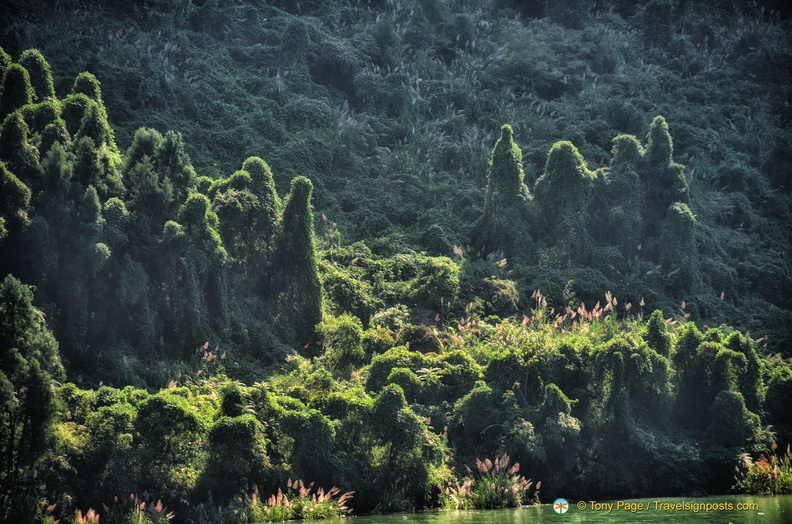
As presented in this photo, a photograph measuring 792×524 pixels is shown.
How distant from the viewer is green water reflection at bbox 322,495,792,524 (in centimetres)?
1088

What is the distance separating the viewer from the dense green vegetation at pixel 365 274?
40.0ft

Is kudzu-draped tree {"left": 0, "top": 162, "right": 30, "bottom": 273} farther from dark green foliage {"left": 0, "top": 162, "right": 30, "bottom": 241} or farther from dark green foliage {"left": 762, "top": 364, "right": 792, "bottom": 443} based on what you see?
dark green foliage {"left": 762, "top": 364, "right": 792, "bottom": 443}

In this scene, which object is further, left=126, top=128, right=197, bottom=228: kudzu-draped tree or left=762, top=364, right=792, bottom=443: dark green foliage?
left=126, top=128, right=197, bottom=228: kudzu-draped tree

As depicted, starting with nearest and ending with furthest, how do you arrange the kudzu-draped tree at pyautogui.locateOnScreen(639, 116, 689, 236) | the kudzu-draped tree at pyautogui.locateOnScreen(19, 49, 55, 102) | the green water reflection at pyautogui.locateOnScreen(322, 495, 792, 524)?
the green water reflection at pyautogui.locateOnScreen(322, 495, 792, 524) → the kudzu-draped tree at pyautogui.locateOnScreen(19, 49, 55, 102) → the kudzu-draped tree at pyautogui.locateOnScreen(639, 116, 689, 236)

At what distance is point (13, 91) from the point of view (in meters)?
16.6

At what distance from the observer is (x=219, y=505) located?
1176 cm

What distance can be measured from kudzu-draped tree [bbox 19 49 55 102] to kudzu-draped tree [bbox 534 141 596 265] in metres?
10.5

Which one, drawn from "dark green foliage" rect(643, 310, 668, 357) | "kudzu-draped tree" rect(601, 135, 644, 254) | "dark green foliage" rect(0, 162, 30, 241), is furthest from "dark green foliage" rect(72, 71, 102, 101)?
"kudzu-draped tree" rect(601, 135, 644, 254)

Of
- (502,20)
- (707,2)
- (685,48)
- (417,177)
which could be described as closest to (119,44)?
(417,177)

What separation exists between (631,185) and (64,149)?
39.8 ft

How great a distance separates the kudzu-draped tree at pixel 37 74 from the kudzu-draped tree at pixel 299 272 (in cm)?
508

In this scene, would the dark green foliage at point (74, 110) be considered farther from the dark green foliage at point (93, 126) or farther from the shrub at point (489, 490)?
the shrub at point (489, 490)

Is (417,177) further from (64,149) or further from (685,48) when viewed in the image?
(685,48)

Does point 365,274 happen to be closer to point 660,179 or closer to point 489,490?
point 489,490
